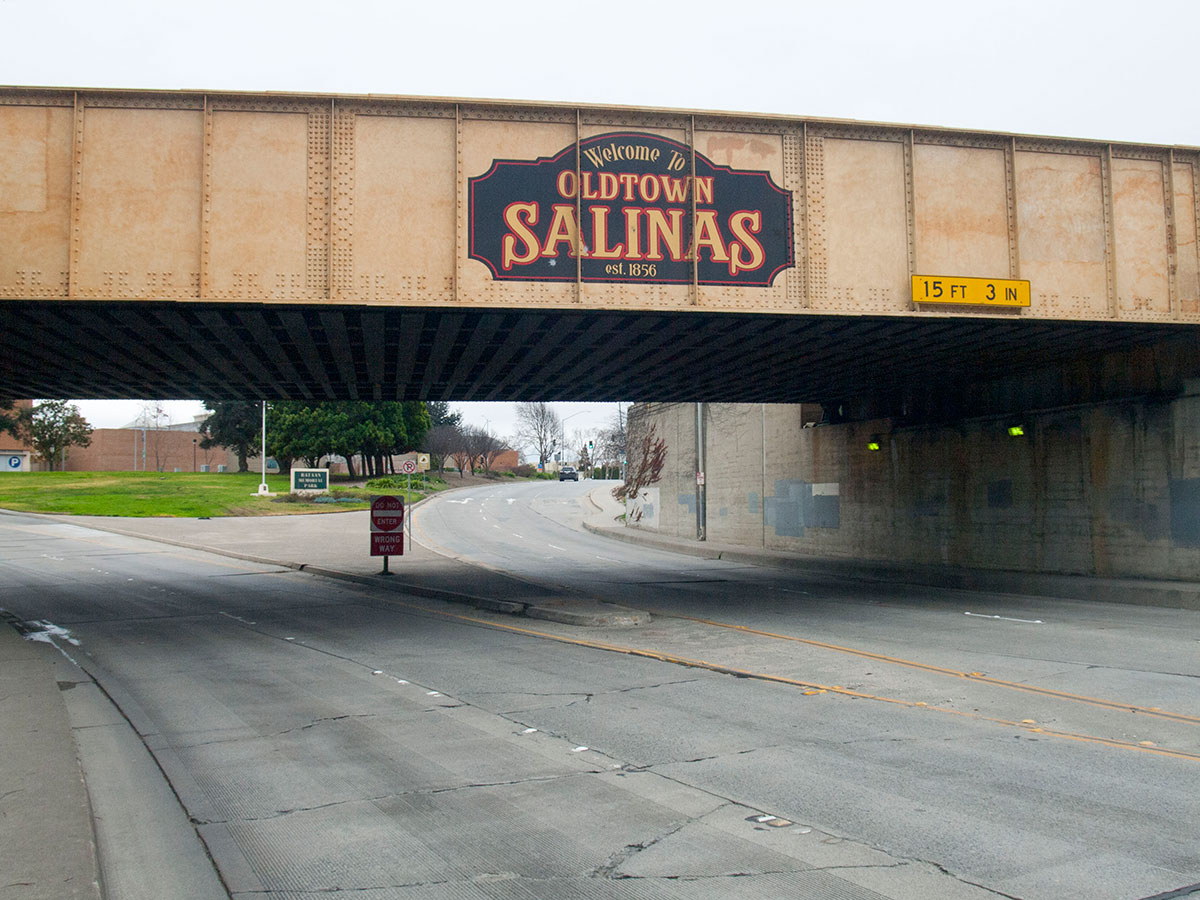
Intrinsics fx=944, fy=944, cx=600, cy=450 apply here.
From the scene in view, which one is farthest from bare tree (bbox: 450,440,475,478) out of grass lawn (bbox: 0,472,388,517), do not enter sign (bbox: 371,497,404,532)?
do not enter sign (bbox: 371,497,404,532)

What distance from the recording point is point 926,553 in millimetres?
24656

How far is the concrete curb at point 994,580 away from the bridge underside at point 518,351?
401 cm

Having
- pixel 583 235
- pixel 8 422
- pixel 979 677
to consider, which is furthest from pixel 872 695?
pixel 8 422

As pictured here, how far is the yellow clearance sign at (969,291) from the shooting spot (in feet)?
48.5

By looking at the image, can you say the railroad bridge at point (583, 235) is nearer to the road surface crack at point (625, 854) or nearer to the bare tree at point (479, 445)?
the road surface crack at point (625, 854)

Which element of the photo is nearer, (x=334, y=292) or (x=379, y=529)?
(x=334, y=292)

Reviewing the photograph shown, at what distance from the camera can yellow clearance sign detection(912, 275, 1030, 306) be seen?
14.8 metres

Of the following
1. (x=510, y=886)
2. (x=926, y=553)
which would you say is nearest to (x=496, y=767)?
(x=510, y=886)

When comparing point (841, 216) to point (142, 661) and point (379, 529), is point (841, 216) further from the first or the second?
point (379, 529)

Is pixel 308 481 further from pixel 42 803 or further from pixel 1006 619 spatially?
pixel 42 803

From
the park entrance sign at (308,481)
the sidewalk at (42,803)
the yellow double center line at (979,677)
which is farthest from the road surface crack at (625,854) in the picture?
the park entrance sign at (308,481)

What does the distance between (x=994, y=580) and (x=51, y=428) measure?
8477cm

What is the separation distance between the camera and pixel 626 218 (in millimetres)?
14203

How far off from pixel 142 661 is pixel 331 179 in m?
7.08
